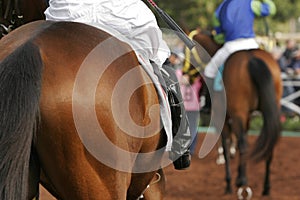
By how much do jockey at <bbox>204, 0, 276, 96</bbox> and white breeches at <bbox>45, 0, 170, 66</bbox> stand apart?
16.7ft

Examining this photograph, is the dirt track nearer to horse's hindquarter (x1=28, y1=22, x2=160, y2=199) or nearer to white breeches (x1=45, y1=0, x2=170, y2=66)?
white breeches (x1=45, y1=0, x2=170, y2=66)

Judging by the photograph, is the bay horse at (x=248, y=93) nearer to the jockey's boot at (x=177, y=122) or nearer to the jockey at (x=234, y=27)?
the jockey at (x=234, y=27)

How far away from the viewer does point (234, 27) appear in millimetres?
8812

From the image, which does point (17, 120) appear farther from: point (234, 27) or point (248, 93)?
point (234, 27)

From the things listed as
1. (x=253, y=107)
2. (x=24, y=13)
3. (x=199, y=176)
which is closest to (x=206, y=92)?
(x=199, y=176)

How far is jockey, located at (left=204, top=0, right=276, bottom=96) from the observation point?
8.80 metres

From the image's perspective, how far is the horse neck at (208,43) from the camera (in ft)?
32.6

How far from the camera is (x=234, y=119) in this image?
8445 mm

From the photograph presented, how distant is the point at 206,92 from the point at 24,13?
20.5 feet

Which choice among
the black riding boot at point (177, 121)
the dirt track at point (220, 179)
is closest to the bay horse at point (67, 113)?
the black riding boot at point (177, 121)

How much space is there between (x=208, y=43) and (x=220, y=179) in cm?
204

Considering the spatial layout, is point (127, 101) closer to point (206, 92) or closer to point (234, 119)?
point (234, 119)

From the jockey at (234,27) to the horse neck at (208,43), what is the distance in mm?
702

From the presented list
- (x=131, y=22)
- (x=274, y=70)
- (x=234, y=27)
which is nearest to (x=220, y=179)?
(x=274, y=70)
